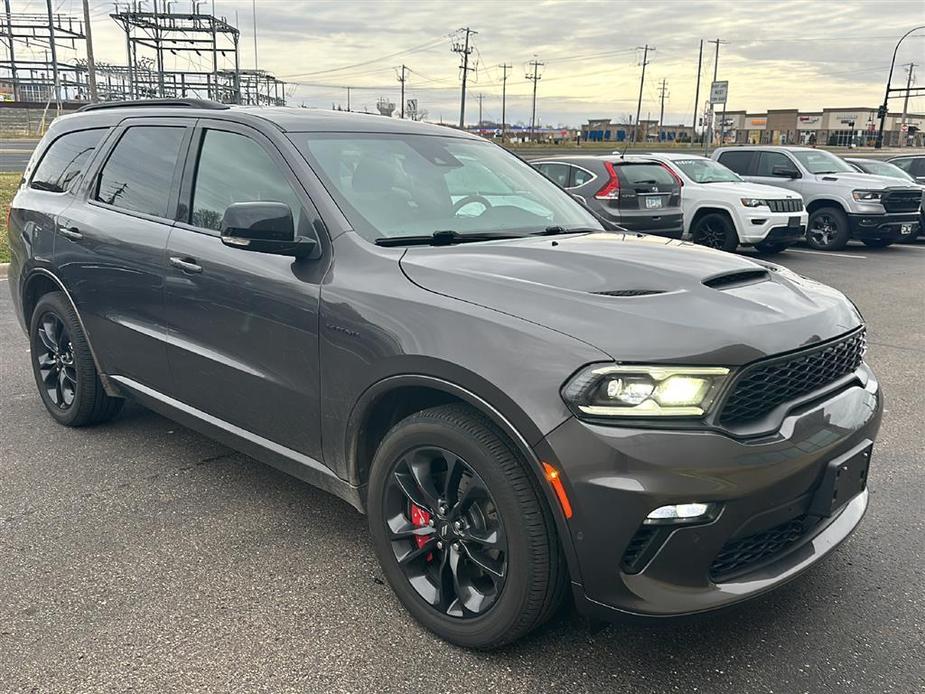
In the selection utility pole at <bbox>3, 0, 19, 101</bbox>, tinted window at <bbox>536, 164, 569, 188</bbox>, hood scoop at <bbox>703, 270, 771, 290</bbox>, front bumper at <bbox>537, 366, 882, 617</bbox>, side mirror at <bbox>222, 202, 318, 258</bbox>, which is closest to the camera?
front bumper at <bbox>537, 366, 882, 617</bbox>

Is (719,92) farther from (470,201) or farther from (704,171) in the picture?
(470,201)

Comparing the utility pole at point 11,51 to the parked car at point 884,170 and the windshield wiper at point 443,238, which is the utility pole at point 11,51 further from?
the windshield wiper at point 443,238

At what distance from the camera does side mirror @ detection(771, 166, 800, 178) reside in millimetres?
14266

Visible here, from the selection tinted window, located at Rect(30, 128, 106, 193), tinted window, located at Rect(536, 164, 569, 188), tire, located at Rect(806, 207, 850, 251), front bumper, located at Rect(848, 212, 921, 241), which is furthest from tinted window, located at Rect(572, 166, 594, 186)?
tinted window, located at Rect(30, 128, 106, 193)

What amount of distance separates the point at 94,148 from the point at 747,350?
3.72 meters

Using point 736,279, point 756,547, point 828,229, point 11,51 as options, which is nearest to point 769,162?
point 828,229

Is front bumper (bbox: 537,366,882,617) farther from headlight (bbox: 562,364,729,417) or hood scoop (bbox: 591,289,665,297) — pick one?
hood scoop (bbox: 591,289,665,297)

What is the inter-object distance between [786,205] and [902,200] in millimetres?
2936

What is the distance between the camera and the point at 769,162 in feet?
47.7

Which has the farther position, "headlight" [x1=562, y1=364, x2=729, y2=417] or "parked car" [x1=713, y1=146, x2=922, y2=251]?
"parked car" [x1=713, y1=146, x2=922, y2=251]

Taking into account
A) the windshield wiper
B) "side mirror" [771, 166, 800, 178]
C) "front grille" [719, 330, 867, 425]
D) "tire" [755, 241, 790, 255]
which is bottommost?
"tire" [755, 241, 790, 255]

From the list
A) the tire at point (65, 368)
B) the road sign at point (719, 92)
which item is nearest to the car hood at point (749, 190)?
the tire at point (65, 368)

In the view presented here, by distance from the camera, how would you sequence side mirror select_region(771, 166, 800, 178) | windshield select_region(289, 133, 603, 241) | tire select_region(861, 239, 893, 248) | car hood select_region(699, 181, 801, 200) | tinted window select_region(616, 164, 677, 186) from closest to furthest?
windshield select_region(289, 133, 603, 241) < tinted window select_region(616, 164, 677, 186) < car hood select_region(699, 181, 801, 200) < tire select_region(861, 239, 893, 248) < side mirror select_region(771, 166, 800, 178)

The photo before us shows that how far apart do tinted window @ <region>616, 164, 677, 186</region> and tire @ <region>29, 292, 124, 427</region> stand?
8.12 m
